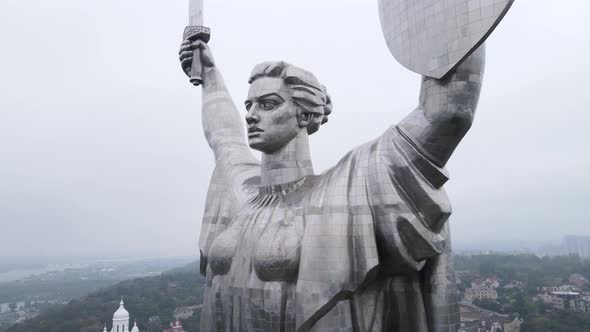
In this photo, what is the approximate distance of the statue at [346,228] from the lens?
4.41m

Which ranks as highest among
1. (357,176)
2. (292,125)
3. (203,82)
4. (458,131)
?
(203,82)

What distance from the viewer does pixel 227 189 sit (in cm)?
673

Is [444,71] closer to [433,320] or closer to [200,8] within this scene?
[433,320]

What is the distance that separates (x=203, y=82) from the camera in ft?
26.8

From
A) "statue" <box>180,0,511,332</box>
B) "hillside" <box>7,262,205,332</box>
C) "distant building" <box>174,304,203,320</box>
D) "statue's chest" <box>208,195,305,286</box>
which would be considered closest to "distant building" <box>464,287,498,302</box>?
"distant building" <box>174,304,203,320</box>

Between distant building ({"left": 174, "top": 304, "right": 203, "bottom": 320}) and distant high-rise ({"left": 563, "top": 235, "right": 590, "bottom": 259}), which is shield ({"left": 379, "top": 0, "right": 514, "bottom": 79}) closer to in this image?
distant building ({"left": 174, "top": 304, "right": 203, "bottom": 320})

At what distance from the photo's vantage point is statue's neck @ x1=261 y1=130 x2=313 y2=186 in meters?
5.65

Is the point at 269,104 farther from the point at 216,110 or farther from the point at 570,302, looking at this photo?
the point at 570,302

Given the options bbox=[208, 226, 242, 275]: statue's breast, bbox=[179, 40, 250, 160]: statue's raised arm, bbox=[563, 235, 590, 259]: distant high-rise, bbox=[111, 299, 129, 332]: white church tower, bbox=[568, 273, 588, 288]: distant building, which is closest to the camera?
bbox=[208, 226, 242, 275]: statue's breast

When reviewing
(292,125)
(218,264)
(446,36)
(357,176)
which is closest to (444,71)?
(446,36)

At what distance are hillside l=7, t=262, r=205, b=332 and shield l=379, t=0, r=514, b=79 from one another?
40.9m

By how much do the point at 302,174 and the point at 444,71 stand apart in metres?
2.30

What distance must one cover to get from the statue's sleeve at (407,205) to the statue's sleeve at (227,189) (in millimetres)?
2249

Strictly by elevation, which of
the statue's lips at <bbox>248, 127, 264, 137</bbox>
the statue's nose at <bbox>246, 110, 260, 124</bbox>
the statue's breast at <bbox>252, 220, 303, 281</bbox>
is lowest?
the statue's breast at <bbox>252, 220, 303, 281</bbox>
